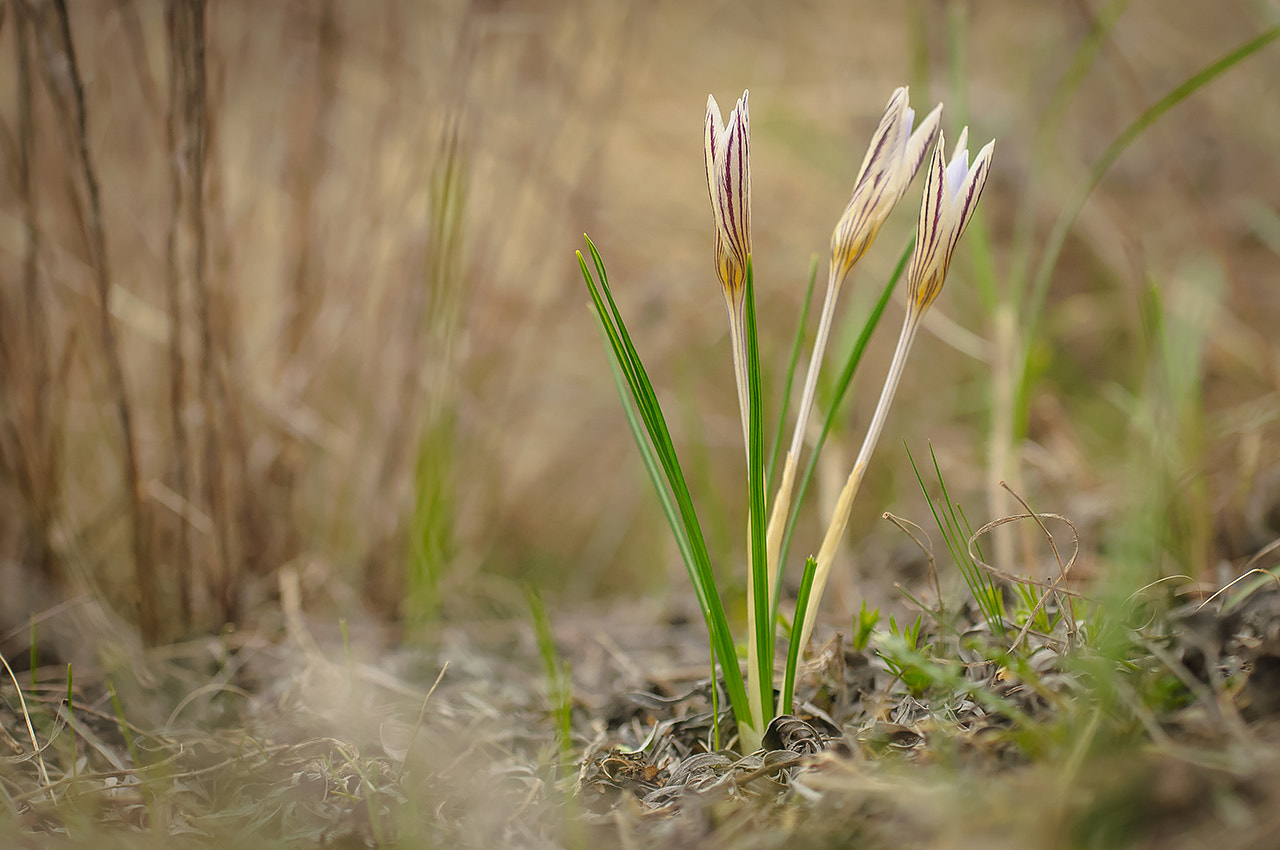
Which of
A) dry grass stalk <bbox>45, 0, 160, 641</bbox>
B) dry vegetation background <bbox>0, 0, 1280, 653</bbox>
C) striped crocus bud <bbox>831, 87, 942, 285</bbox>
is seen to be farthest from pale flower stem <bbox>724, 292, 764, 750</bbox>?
dry grass stalk <bbox>45, 0, 160, 641</bbox>

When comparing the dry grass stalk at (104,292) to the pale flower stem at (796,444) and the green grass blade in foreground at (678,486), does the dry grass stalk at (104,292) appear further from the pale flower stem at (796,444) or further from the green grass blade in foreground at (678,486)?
the pale flower stem at (796,444)

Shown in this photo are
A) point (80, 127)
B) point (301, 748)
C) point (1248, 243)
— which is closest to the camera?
point (301, 748)

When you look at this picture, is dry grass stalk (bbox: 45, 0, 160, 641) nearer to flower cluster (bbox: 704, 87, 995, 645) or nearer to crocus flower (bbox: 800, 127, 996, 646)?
flower cluster (bbox: 704, 87, 995, 645)

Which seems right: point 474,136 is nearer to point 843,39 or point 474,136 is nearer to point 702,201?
point 702,201

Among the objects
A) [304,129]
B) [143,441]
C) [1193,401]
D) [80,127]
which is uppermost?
[304,129]

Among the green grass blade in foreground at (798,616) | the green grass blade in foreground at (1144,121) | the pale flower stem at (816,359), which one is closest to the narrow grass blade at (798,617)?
the green grass blade in foreground at (798,616)

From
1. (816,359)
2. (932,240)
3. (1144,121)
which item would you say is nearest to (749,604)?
(816,359)

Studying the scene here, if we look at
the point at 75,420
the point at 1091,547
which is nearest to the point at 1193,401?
the point at 1091,547

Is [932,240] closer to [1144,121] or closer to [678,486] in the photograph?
[678,486]
